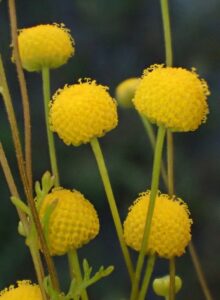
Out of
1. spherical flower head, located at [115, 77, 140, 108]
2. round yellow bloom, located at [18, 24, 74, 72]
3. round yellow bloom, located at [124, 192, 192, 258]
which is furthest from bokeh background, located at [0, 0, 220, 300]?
round yellow bloom, located at [124, 192, 192, 258]

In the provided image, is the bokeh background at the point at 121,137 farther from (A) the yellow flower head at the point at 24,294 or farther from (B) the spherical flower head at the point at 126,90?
(A) the yellow flower head at the point at 24,294

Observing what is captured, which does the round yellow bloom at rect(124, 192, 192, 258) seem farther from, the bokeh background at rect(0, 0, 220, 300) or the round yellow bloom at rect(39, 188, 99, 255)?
the bokeh background at rect(0, 0, 220, 300)

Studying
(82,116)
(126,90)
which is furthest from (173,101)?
(126,90)

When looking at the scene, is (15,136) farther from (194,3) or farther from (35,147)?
(194,3)

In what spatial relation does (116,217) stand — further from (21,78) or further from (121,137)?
(121,137)

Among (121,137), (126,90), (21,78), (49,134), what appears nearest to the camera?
(21,78)

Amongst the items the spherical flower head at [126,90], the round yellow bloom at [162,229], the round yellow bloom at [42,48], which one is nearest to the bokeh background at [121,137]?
the spherical flower head at [126,90]

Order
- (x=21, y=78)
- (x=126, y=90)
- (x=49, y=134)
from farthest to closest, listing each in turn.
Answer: (x=126, y=90) → (x=49, y=134) → (x=21, y=78)
